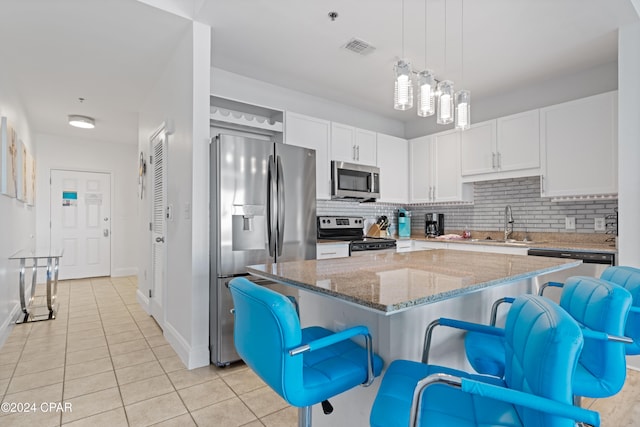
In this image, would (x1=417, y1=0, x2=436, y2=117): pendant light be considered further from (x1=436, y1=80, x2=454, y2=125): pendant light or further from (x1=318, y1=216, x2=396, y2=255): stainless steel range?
(x1=318, y1=216, x2=396, y2=255): stainless steel range

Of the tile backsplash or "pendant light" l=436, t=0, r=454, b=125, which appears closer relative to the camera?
"pendant light" l=436, t=0, r=454, b=125

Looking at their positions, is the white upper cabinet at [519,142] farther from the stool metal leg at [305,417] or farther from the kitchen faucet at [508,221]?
the stool metal leg at [305,417]

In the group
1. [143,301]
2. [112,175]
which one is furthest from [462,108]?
[112,175]

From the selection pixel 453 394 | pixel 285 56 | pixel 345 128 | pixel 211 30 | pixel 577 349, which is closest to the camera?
pixel 577 349

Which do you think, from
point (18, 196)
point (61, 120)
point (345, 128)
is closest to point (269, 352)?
point (345, 128)

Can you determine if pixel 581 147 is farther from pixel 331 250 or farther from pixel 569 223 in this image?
pixel 331 250

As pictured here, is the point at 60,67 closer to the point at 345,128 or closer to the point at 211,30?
the point at 211,30

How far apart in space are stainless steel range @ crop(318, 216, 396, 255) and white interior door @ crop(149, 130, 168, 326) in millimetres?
1733

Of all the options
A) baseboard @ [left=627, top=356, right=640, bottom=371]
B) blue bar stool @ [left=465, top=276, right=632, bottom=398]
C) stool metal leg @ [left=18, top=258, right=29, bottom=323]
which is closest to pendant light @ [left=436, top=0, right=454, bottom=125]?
blue bar stool @ [left=465, top=276, right=632, bottom=398]

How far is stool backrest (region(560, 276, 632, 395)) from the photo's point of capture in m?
1.24

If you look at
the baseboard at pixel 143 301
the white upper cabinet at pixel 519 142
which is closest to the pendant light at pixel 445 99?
the white upper cabinet at pixel 519 142

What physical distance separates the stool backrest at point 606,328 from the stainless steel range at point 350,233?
2532 millimetres

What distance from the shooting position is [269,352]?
1.11m

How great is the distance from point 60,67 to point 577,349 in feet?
15.1
